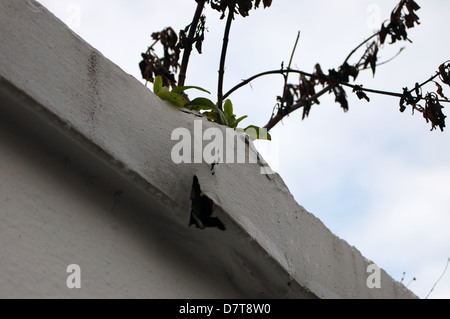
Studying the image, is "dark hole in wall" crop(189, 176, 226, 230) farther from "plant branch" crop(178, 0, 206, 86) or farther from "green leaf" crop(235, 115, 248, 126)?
"plant branch" crop(178, 0, 206, 86)

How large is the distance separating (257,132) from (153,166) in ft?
2.03

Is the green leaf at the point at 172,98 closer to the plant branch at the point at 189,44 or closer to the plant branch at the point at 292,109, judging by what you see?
the plant branch at the point at 189,44

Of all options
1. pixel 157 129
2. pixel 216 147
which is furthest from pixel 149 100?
pixel 216 147

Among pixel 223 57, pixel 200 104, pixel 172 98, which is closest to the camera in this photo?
pixel 172 98

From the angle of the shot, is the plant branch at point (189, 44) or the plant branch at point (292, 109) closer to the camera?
the plant branch at point (189, 44)

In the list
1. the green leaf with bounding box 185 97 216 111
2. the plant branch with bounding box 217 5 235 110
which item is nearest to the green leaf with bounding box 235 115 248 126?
the green leaf with bounding box 185 97 216 111

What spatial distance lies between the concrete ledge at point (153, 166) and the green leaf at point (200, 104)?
14 centimetres

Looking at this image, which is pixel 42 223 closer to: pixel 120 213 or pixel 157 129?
pixel 120 213

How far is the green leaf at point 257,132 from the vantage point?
185 centimetres

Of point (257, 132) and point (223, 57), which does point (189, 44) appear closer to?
point (223, 57)

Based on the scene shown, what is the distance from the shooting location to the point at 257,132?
190 cm

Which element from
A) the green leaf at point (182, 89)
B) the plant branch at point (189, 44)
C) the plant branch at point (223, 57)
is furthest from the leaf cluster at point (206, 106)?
the plant branch at point (189, 44)

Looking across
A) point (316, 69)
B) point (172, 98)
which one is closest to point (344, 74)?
point (316, 69)

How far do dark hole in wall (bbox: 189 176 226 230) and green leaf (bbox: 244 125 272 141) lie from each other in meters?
0.47
